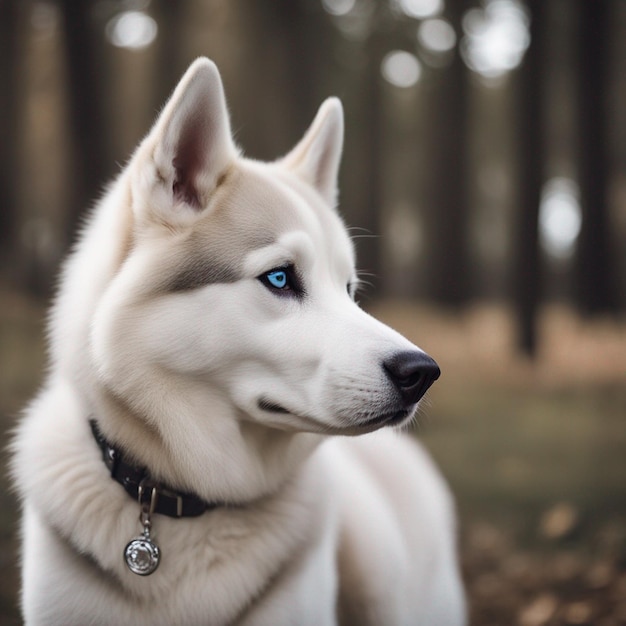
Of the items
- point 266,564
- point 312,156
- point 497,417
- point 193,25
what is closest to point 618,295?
point 497,417

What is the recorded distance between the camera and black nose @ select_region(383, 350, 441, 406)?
1.98 meters

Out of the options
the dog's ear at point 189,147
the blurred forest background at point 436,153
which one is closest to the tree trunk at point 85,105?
the blurred forest background at point 436,153

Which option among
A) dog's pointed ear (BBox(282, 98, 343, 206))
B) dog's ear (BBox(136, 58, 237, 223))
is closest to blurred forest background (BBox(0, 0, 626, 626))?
dog's pointed ear (BBox(282, 98, 343, 206))

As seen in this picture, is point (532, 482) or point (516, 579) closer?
point (516, 579)

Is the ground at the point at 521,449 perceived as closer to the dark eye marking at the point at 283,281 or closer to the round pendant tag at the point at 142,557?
A: the round pendant tag at the point at 142,557

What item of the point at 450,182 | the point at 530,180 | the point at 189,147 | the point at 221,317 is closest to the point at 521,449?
the point at 530,180

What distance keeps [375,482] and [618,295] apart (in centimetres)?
703

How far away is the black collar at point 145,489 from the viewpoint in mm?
2209

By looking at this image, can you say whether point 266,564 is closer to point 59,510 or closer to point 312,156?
point 59,510

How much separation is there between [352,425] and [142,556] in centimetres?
81

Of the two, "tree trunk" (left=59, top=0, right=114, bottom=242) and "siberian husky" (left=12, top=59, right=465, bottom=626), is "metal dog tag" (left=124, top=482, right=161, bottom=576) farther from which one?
"tree trunk" (left=59, top=0, right=114, bottom=242)

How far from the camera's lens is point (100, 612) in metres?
2.12

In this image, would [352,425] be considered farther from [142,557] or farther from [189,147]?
[189,147]

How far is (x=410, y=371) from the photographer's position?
1.98 meters
